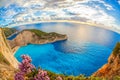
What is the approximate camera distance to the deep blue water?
1439 inches

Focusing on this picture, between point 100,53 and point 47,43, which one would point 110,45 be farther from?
point 47,43

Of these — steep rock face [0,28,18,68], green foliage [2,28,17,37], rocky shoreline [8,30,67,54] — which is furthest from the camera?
rocky shoreline [8,30,67,54]

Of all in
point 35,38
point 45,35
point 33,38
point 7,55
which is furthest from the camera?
point 35,38

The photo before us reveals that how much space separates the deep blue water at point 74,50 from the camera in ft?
120

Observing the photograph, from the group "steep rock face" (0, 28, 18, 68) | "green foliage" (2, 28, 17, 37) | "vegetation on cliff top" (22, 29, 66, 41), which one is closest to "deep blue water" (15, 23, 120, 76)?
"vegetation on cliff top" (22, 29, 66, 41)

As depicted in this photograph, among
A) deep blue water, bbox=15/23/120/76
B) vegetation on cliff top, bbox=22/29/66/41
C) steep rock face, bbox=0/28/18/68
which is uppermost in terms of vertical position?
steep rock face, bbox=0/28/18/68

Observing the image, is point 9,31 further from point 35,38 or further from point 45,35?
point 45,35

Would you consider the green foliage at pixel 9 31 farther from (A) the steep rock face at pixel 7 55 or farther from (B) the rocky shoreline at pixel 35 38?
(A) the steep rock face at pixel 7 55

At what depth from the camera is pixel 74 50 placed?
1711 inches

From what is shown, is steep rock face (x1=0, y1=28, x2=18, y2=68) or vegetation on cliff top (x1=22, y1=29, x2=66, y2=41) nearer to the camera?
steep rock face (x1=0, y1=28, x2=18, y2=68)

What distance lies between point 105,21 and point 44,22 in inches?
409

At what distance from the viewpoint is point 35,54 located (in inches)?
1652

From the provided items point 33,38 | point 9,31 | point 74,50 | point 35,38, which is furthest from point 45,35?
point 74,50

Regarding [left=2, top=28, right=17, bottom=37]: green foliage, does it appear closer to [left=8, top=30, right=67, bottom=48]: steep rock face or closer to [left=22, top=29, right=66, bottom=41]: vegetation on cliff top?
[left=8, top=30, right=67, bottom=48]: steep rock face
